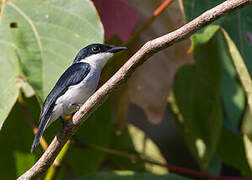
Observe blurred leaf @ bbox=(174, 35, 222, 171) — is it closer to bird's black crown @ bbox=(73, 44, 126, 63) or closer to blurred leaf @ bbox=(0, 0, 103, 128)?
bird's black crown @ bbox=(73, 44, 126, 63)

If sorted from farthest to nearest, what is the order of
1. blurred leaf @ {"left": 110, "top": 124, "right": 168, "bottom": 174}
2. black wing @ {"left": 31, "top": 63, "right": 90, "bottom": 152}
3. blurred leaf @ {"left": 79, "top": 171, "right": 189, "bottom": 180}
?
blurred leaf @ {"left": 110, "top": 124, "right": 168, "bottom": 174} < blurred leaf @ {"left": 79, "top": 171, "right": 189, "bottom": 180} < black wing @ {"left": 31, "top": 63, "right": 90, "bottom": 152}

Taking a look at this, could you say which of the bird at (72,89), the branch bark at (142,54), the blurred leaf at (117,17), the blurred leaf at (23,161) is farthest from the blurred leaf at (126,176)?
the branch bark at (142,54)

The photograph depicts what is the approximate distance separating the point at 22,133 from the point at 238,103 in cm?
95

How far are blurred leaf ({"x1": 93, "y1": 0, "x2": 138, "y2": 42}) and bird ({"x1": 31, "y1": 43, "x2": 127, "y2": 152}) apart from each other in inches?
3.8

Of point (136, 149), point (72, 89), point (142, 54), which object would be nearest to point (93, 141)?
point (136, 149)

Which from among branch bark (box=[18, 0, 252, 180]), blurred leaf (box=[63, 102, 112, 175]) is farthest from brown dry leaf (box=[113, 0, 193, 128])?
branch bark (box=[18, 0, 252, 180])

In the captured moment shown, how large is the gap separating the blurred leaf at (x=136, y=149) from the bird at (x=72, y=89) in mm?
627

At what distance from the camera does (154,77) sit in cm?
260

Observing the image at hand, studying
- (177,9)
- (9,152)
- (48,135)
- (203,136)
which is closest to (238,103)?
(203,136)

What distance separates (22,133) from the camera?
7.83 ft

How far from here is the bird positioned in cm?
190

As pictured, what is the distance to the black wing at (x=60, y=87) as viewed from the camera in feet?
6.14

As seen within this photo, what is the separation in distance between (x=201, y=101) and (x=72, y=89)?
0.86 m

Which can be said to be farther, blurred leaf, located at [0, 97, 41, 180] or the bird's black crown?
blurred leaf, located at [0, 97, 41, 180]
